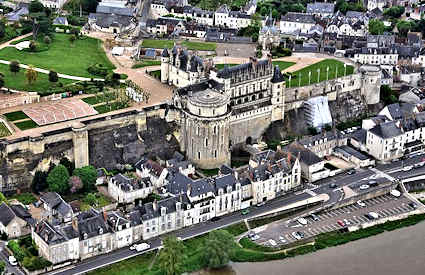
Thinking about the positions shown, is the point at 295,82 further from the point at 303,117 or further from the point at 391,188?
the point at 391,188

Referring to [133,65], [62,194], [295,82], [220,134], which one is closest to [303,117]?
[295,82]

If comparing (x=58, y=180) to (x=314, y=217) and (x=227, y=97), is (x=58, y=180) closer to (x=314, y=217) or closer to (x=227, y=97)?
Result: (x=227, y=97)

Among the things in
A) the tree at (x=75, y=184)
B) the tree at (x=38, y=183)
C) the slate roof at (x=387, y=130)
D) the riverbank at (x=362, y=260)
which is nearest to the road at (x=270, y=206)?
the slate roof at (x=387, y=130)

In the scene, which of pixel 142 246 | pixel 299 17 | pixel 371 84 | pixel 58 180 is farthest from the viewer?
pixel 299 17

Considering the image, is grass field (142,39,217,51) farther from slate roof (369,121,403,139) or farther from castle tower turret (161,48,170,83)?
slate roof (369,121,403,139)

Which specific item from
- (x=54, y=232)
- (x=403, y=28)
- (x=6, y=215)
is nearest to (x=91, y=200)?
(x=6, y=215)

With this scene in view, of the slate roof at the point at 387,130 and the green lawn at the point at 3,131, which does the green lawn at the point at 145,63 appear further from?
the slate roof at the point at 387,130

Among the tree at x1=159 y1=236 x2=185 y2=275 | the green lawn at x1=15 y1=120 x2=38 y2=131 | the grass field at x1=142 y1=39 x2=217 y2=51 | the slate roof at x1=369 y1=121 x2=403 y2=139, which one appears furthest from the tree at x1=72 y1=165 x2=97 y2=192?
the grass field at x1=142 y1=39 x2=217 y2=51
